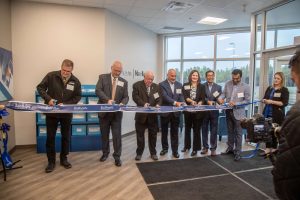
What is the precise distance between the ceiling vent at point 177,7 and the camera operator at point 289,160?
14.6 ft

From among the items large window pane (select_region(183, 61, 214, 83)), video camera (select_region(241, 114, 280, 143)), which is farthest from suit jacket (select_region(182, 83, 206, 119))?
large window pane (select_region(183, 61, 214, 83))

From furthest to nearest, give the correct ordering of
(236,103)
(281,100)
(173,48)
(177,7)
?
(173,48) < (177,7) < (236,103) < (281,100)

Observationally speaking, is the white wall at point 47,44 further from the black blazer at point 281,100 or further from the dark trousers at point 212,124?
the black blazer at point 281,100

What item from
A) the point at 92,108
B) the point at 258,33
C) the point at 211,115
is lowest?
the point at 211,115

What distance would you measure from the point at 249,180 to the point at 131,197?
1728 mm

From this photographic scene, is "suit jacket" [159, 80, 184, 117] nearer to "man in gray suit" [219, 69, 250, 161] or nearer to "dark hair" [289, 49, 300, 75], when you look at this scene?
"man in gray suit" [219, 69, 250, 161]

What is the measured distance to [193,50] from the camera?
7.92 m

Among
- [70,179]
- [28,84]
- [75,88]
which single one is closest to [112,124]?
[75,88]

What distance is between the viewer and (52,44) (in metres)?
4.96

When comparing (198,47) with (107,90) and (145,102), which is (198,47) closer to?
(145,102)

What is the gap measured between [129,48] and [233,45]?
3446 millimetres

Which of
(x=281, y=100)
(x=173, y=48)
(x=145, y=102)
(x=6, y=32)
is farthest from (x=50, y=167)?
(x=173, y=48)

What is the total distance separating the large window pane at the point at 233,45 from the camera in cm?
734

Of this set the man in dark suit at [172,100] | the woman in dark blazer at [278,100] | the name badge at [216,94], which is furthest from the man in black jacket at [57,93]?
the woman in dark blazer at [278,100]
